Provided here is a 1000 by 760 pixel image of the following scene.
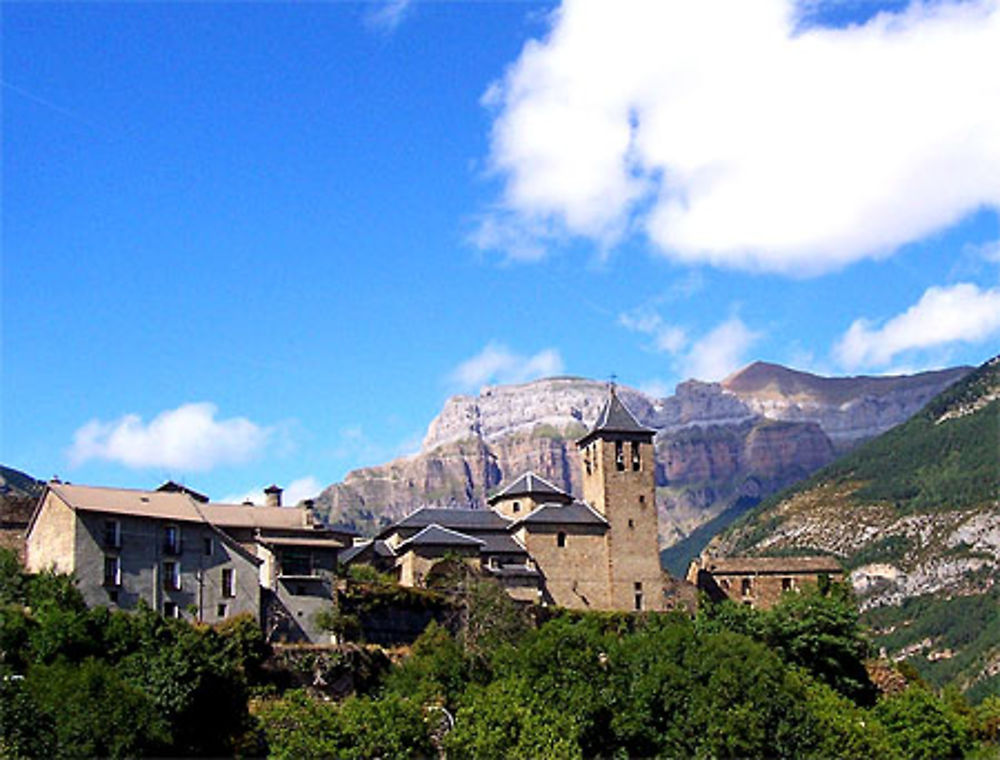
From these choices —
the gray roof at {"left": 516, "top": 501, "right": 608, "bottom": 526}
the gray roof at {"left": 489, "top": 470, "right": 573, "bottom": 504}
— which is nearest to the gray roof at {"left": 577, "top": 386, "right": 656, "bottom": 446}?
the gray roof at {"left": 489, "top": 470, "right": 573, "bottom": 504}

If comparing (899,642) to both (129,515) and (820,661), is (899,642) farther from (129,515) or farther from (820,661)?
(129,515)

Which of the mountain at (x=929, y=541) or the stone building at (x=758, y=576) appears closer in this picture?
the stone building at (x=758, y=576)

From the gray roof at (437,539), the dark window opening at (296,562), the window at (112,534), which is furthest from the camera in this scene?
the gray roof at (437,539)

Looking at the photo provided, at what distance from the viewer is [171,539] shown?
6328 cm

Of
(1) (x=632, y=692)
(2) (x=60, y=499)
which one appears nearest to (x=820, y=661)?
(1) (x=632, y=692)

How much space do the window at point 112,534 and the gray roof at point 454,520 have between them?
25514mm

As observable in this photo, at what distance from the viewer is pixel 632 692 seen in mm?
63500

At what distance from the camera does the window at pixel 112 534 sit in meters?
60.9

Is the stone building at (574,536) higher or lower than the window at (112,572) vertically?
higher

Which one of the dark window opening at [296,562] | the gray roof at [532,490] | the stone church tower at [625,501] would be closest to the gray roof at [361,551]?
the gray roof at [532,490]

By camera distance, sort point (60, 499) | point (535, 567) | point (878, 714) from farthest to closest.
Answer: point (535, 567), point (878, 714), point (60, 499)

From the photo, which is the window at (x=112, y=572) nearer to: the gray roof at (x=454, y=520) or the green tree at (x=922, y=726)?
the gray roof at (x=454, y=520)

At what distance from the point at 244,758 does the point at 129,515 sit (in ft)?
43.1

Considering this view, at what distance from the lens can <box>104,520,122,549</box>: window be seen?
60.9 meters
